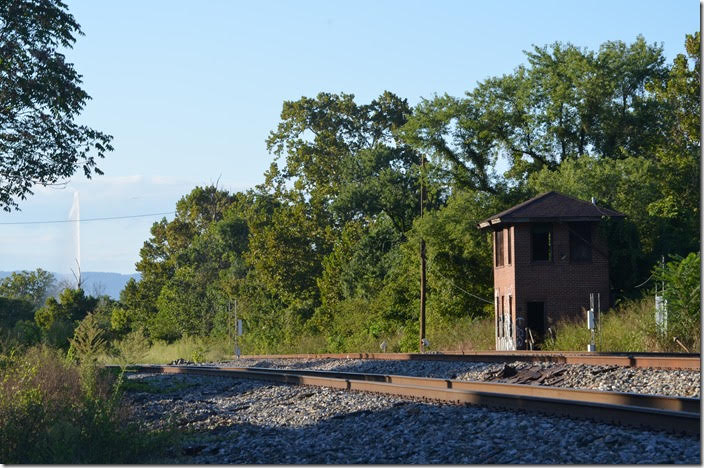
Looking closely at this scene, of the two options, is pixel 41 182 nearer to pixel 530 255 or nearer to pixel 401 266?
pixel 530 255

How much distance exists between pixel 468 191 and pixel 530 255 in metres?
14.9

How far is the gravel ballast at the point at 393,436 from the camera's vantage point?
33.6 ft

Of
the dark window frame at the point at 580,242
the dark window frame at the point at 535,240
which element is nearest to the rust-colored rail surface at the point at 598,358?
the dark window frame at the point at 535,240

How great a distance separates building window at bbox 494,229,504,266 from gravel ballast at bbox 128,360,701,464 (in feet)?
85.2

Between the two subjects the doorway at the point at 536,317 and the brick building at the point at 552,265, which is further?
the doorway at the point at 536,317

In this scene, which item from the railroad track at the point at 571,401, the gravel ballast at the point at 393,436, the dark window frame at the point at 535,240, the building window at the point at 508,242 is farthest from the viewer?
the building window at the point at 508,242

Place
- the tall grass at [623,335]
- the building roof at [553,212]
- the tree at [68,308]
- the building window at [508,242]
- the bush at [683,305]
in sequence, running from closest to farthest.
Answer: the bush at [683,305] → the tall grass at [623,335] → the building roof at [553,212] → the building window at [508,242] → the tree at [68,308]

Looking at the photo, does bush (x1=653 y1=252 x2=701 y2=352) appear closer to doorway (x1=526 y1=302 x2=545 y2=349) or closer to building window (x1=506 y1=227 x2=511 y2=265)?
doorway (x1=526 y1=302 x2=545 y2=349)

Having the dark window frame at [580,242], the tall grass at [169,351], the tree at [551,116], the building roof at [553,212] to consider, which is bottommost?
the tall grass at [169,351]

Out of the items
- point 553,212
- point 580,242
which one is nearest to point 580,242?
point 580,242

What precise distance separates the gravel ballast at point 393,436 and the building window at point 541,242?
77.9ft

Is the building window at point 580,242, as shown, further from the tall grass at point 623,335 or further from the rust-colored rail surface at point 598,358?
the rust-colored rail surface at point 598,358

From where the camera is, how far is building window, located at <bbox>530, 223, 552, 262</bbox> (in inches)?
1609

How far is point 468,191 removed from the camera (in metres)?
55.1
